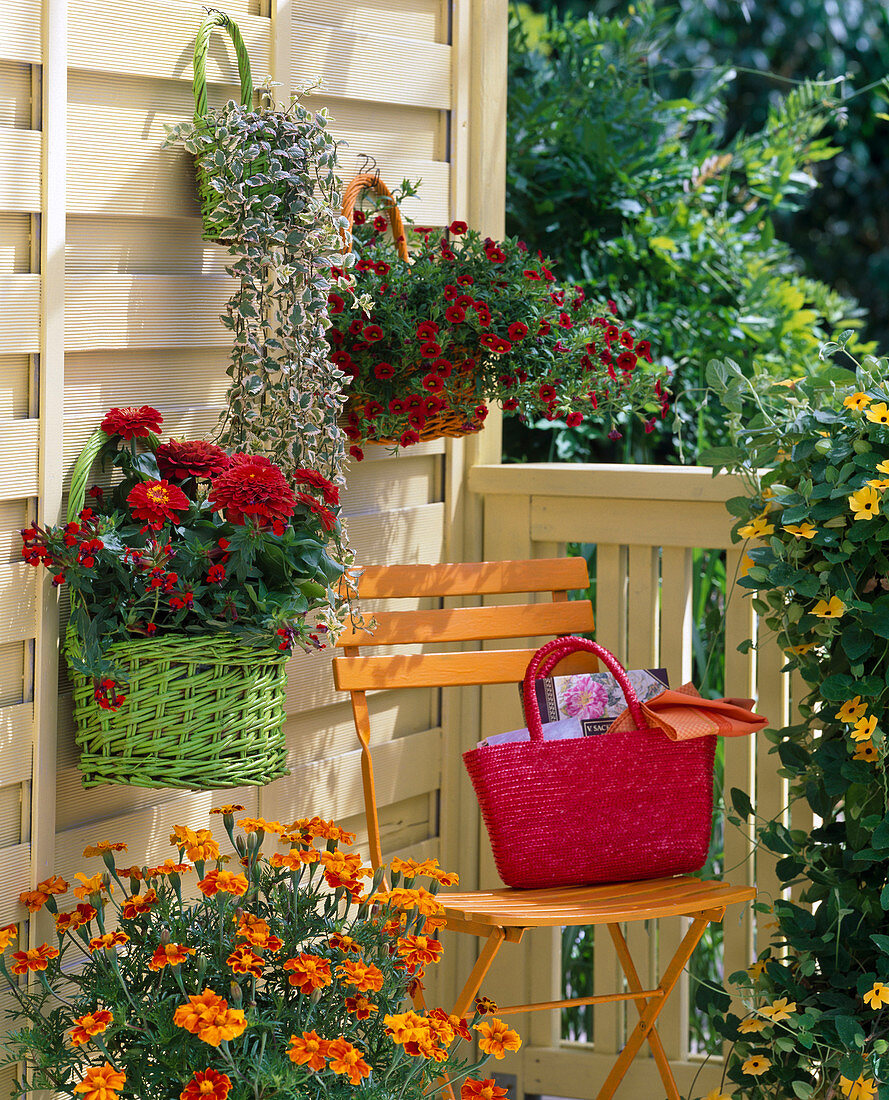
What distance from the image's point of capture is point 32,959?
149 cm

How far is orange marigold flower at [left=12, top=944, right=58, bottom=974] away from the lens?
1.48 metres

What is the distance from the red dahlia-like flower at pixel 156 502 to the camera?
60.8 inches

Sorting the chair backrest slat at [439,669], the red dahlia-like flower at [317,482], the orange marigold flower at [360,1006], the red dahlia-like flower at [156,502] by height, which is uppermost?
the red dahlia-like flower at [317,482]

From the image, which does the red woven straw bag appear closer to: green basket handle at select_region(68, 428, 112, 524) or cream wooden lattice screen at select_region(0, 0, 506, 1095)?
cream wooden lattice screen at select_region(0, 0, 506, 1095)

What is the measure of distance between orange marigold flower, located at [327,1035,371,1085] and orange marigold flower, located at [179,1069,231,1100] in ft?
0.36

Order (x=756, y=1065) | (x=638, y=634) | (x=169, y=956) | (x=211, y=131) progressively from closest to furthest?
(x=169, y=956) → (x=211, y=131) → (x=756, y=1065) → (x=638, y=634)

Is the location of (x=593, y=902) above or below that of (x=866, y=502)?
below

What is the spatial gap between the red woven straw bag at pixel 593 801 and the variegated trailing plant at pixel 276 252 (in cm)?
35

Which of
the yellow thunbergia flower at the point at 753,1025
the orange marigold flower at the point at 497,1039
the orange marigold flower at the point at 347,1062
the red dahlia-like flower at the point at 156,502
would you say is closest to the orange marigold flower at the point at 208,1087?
the orange marigold flower at the point at 347,1062

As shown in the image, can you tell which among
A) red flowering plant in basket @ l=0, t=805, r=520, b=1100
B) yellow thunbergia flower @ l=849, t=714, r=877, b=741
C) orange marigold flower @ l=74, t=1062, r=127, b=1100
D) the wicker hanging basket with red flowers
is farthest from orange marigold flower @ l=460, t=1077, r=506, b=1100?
the wicker hanging basket with red flowers

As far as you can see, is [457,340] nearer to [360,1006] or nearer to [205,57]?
[205,57]

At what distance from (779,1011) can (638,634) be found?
714 millimetres

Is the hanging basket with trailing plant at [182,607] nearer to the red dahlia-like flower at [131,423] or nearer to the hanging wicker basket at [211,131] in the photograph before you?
the red dahlia-like flower at [131,423]

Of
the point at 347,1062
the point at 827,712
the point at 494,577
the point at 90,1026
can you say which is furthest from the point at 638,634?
the point at 90,1026
